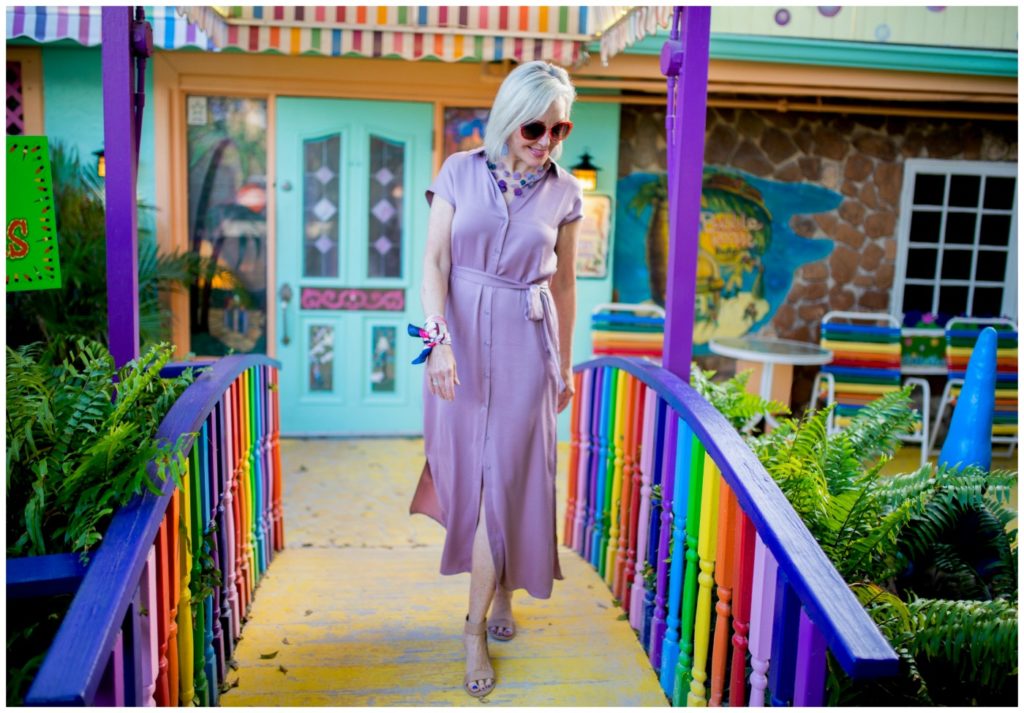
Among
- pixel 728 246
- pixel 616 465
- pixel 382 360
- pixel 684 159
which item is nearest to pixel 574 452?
pixel 616 465

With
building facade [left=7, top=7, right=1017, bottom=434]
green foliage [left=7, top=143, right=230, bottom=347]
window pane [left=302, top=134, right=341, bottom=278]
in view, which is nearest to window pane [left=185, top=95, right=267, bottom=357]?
building facade [left=7, top=7, right=1017, bottom=434]

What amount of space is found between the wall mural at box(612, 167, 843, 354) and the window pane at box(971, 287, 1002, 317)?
1.46 m

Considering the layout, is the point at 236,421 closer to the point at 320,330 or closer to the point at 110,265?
the point at 110,265

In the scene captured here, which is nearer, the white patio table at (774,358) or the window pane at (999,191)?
the white patio table at (774,358)

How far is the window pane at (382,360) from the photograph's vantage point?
6.40 m

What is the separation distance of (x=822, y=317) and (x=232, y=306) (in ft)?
15.1

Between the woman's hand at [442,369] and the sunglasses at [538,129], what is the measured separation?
25.3 inches

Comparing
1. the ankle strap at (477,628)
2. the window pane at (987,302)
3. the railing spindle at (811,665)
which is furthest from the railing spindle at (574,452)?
the window pane at (987,302)

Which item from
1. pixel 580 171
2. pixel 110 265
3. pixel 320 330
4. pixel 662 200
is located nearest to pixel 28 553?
pixel 110 265

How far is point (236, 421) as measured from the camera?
2895 millimetres

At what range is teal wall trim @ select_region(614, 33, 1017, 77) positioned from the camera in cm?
575

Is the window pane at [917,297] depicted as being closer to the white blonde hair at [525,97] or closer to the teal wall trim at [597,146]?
the teal wall trim at [597,146]

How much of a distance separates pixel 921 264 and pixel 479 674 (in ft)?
19.7

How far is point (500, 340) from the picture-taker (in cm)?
260
